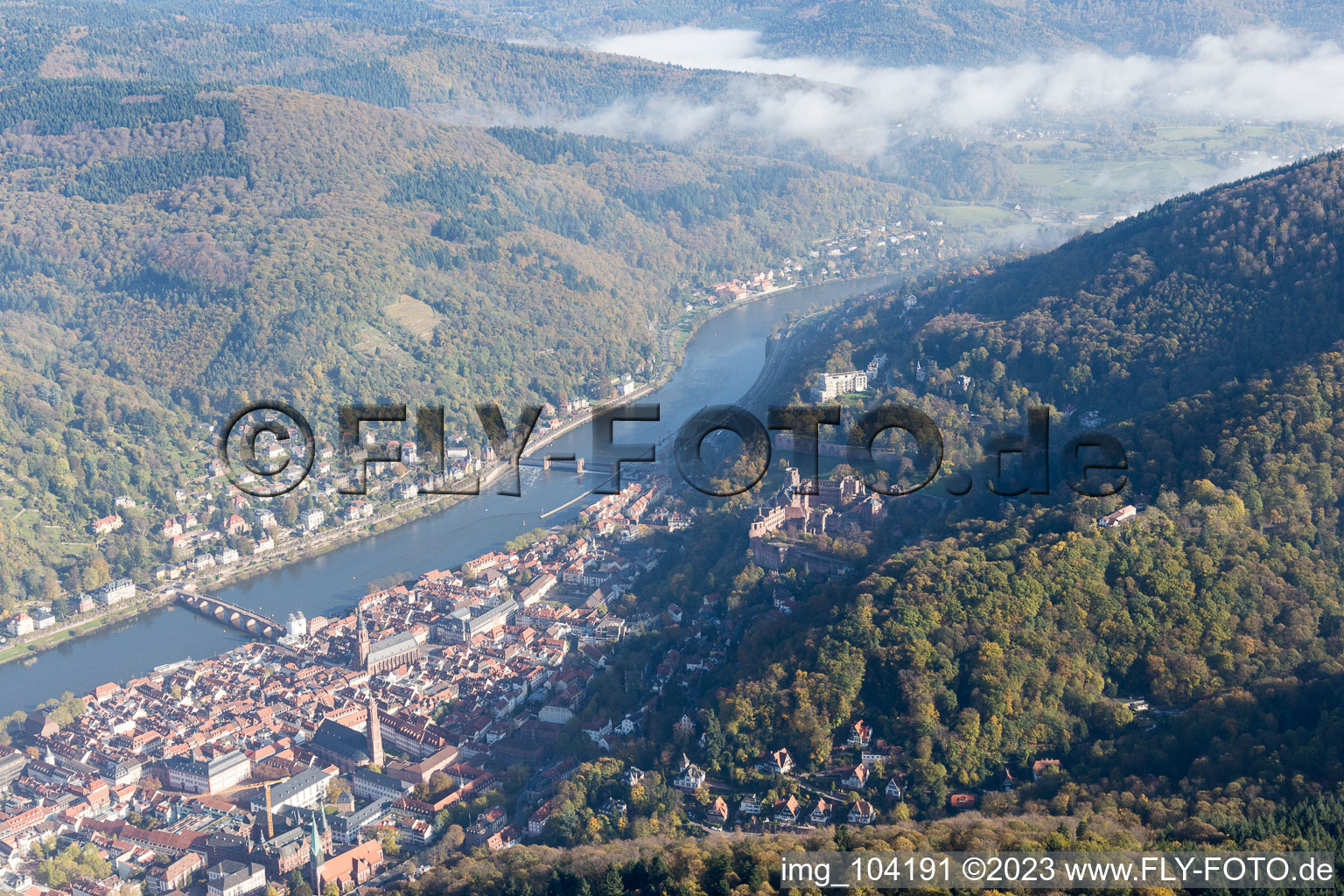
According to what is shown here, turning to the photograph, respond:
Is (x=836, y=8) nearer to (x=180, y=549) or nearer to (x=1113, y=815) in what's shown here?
(x=180, y=549)

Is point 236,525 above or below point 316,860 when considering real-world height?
above

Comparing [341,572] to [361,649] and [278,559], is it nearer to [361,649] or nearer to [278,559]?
[278,559]

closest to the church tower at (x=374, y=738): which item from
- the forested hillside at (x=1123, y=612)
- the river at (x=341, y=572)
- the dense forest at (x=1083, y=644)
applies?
the dense forest at (x=1083, y=644)

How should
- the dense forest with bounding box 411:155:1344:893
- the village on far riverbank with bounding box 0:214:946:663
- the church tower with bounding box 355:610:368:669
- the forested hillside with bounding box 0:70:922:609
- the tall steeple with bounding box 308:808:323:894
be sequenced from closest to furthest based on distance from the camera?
the dense forest with bounding box 411:155:1344:893, the tall steeple with bounding box 308:808:323:894, the church tower with bounding box 355:610:368:669, the village on far riverbank with bounding box 0:214:946:663, the forested hillside with bounding box 0:70:922:609

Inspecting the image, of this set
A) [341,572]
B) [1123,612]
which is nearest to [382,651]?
[341,572]

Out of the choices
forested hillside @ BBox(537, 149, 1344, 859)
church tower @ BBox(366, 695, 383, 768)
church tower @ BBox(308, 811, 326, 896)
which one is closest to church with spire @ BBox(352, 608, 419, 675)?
church tower @ BBox(366, 695, 383, 768)

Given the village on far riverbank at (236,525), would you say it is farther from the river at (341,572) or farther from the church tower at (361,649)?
the church tower at (361,649)

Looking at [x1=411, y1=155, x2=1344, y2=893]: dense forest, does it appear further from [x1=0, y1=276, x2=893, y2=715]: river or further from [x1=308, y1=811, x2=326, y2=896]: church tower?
[x1=0, y1=276, x2=893, y2=715]: river

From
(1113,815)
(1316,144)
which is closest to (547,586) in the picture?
(1113,815)

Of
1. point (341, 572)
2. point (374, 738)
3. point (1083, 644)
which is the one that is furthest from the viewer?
point (341, 572)
